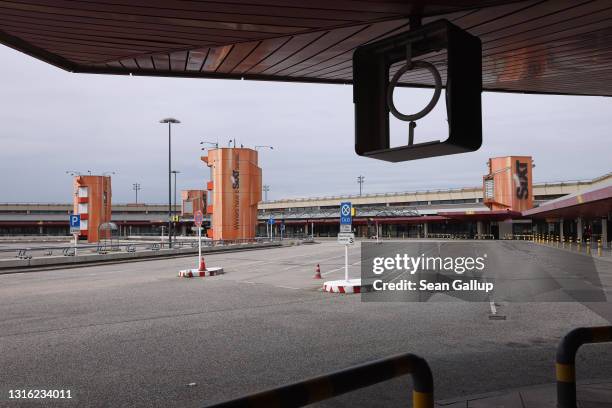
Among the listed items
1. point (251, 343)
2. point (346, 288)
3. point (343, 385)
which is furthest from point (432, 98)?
point (346, 288)

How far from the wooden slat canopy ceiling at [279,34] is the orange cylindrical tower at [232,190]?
142 feet

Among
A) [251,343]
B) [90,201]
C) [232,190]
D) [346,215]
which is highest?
[232,190]

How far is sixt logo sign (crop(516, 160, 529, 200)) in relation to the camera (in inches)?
3073

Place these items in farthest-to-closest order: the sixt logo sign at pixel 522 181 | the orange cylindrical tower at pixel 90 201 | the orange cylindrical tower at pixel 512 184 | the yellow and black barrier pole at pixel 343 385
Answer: the sixt logo sign at pixel 522 181 → the orange cylindrical tower at pixel 512 184 → the orange cylindrical tower at pixel 90 201 → the yellow and black barrier pole at pixel 343 385

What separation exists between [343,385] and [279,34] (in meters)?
4.43

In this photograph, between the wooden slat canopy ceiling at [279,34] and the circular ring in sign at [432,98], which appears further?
the wooden slat canopy ceiling at [279,34]

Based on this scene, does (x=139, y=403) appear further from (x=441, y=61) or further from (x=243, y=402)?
(x=441, y=61)

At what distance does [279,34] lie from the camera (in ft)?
19.4

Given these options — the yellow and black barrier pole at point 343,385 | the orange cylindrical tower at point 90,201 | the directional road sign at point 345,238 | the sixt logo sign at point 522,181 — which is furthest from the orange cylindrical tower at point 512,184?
the yellow and black barrier pole at point 343,385

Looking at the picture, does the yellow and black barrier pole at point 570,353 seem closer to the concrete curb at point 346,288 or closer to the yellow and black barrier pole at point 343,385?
the yellow and black barrier pole at point 343,385

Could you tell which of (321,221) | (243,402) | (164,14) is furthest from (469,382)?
(321,221)

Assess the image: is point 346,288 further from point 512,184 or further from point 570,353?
point 512,184

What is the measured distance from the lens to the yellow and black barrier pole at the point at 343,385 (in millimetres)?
2373

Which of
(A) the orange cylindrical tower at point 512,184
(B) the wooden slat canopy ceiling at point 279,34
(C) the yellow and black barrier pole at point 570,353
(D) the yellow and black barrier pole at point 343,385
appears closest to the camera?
(D) the yellow and black barrier pole at point 343,385
